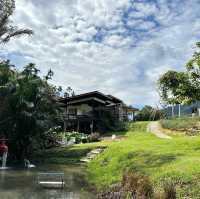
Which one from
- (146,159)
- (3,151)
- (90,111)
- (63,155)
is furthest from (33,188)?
(90,111)

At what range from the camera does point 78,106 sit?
60062 mm

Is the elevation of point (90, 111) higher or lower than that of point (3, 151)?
higher

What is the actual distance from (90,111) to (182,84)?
3193 cm

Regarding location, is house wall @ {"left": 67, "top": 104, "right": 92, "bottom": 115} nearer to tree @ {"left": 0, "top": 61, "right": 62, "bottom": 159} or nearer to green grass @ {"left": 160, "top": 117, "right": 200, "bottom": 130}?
green grass @ {"left": 160, "top": 117, "right": 200, "bottom": 130}

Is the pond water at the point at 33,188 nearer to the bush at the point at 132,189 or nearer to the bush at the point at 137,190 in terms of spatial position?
the bush at the point at 132,189

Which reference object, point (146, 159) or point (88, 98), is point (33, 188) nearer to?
point (146, 159)

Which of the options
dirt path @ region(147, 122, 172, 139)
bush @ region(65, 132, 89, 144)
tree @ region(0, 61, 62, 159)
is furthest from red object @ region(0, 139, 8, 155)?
dirt path @ region(147, 122, 172, 139)

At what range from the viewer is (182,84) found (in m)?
25.5

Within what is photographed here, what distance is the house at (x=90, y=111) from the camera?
54.2 meters

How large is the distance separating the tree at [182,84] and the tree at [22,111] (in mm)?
10309

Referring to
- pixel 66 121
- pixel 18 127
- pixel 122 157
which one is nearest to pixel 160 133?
pixel 66 121

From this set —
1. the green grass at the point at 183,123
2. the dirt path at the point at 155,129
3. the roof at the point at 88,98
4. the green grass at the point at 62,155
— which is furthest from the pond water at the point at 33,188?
the roof at the point at 88,98

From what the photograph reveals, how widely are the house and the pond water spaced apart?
29835mm

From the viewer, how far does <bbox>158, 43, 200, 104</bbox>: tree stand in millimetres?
25297
